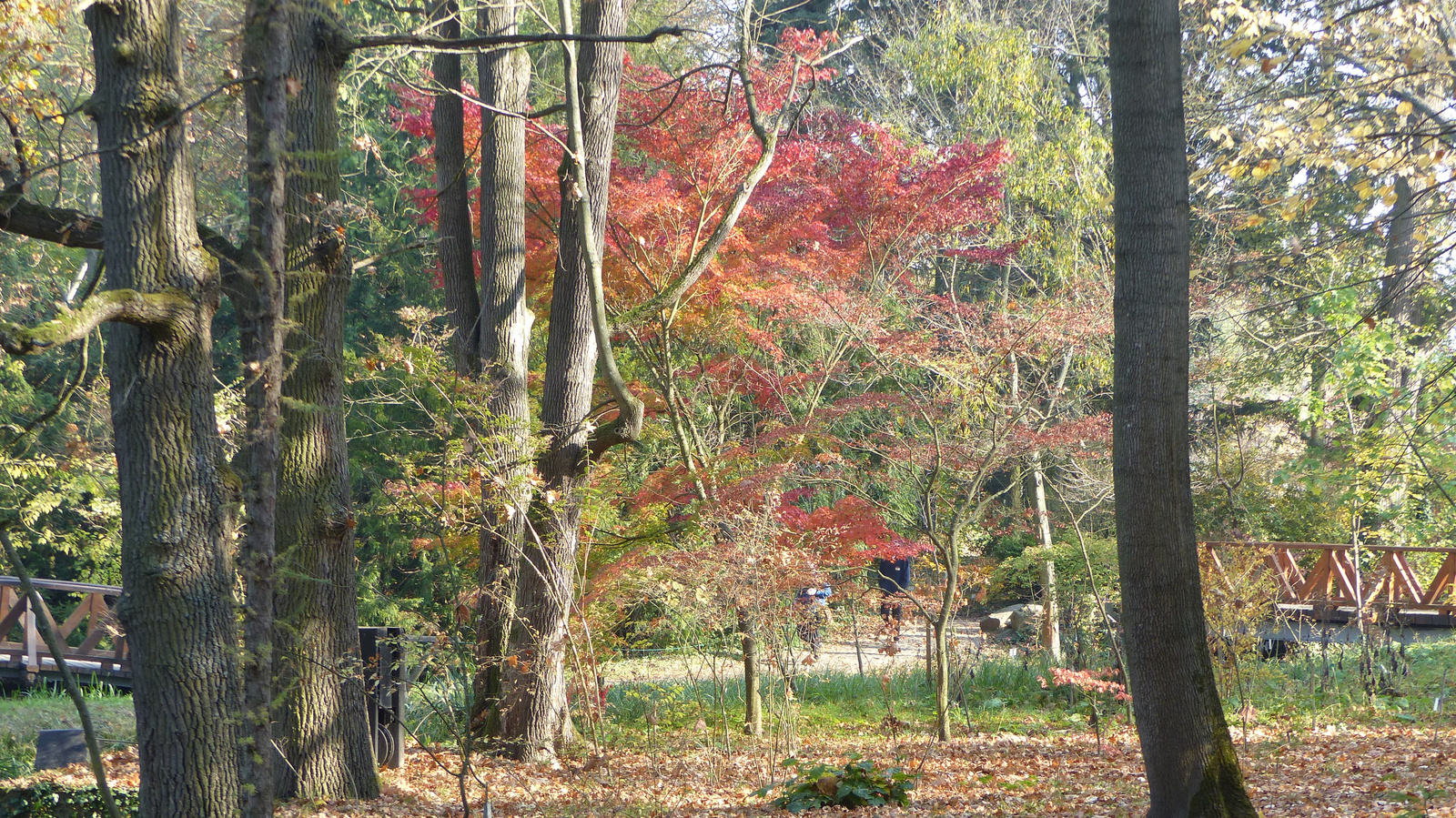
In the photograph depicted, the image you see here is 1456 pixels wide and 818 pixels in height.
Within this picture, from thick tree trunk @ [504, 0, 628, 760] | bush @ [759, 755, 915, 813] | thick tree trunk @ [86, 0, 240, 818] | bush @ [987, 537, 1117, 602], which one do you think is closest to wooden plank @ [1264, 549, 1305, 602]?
bush @ [987, 537, 1117, 602]

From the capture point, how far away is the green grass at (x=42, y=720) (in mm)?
7367

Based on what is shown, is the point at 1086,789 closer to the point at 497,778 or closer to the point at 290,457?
the point at 497,778

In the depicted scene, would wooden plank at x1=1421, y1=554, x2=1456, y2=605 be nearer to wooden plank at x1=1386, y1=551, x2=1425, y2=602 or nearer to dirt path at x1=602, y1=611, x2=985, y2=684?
wooden plank at x1=1386, y1=551, x2=1425, y2=602

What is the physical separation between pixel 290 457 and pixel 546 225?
388 centimetres

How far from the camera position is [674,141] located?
8406 mm

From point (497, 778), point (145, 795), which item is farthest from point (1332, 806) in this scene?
point (145, 795)

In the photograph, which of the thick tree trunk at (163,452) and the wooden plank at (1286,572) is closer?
the thick tree trunk at (163,452)

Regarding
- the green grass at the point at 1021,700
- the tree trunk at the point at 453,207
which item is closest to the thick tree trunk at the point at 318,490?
the green grass at the point at 1021,700

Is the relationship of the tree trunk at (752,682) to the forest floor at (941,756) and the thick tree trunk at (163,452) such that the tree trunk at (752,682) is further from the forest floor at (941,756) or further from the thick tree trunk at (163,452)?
the thick tree trunk at (163,452)

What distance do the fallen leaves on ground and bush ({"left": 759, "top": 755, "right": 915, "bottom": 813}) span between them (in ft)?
0.25

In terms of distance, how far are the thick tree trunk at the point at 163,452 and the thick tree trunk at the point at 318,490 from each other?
1226 mm

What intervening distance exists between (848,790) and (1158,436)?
99.2 inches

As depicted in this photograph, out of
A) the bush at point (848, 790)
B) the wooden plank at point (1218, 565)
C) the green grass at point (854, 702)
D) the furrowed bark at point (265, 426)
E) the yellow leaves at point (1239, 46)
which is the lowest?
the green grass at point (854, 702)

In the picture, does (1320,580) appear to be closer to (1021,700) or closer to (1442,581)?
(1442,581)
